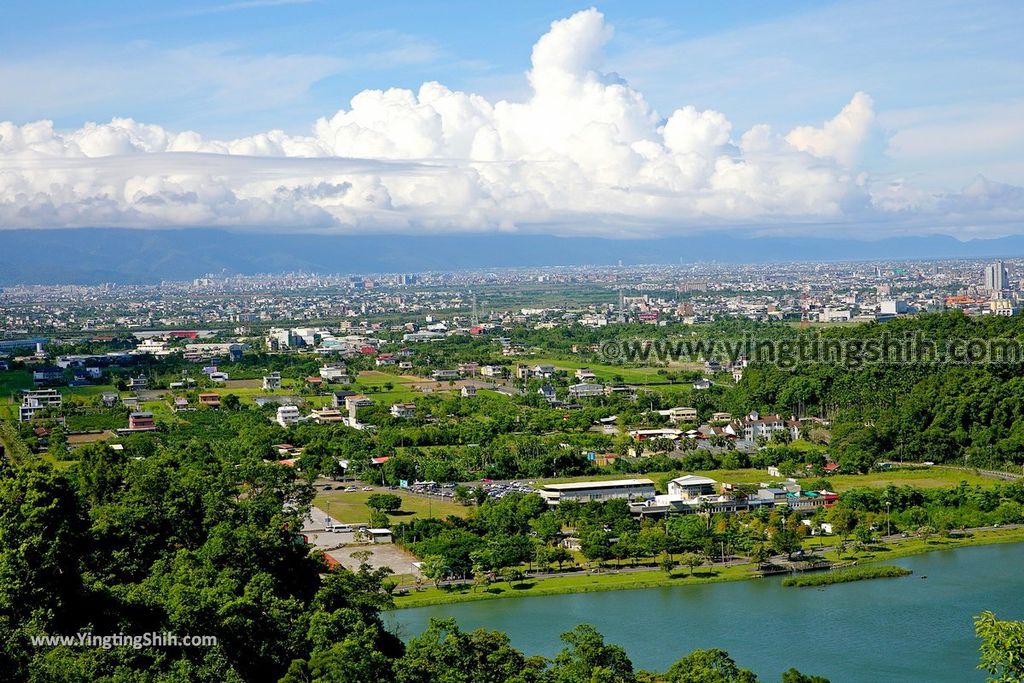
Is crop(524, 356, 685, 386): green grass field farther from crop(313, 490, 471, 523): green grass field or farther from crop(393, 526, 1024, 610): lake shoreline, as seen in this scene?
crop(393, 526, 1024, 610): lake shoreline

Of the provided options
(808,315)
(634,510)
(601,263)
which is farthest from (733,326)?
(601,263)

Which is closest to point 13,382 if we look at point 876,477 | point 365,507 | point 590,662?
point 365,507

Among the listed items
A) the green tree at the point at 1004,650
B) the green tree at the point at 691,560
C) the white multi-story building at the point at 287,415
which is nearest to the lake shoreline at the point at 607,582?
the green tree at the point at 691,560

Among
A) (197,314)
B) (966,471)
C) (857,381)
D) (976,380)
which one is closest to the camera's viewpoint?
(966,471)

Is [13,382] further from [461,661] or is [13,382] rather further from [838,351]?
[461,661]

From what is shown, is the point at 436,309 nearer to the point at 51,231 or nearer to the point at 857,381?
the point at 857,381

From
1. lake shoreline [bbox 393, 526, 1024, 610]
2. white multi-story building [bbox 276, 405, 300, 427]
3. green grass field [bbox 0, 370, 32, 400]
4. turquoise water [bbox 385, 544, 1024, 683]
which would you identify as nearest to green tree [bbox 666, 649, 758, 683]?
turquoise water [bbox 385, 544, 1024, 683]

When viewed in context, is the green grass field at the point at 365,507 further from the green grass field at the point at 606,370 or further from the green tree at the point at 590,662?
the green grass field at the point at 606,370
